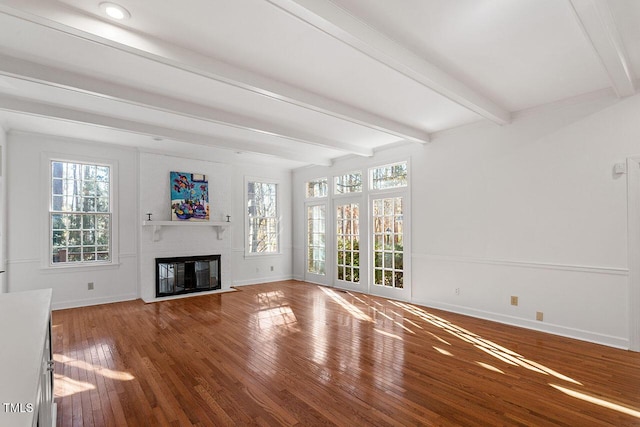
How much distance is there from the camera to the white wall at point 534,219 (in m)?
3.73

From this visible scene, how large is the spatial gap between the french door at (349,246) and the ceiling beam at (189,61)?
2.77 metres

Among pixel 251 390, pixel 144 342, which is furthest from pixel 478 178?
pixel 144 342

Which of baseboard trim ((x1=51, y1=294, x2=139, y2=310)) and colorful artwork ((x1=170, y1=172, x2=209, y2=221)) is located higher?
colorful artwork ((x1=170, y1=172, x2=209, y2=221))

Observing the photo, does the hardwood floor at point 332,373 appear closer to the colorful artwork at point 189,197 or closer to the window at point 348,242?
the window at point 348,242

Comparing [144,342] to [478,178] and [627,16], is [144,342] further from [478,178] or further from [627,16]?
[627,16]

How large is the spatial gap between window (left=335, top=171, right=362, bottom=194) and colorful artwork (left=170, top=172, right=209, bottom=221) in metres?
2.78

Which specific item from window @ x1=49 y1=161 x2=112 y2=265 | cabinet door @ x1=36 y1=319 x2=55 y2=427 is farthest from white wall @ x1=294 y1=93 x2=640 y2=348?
window @ x1=49 y1=161 x2=112 y2=265

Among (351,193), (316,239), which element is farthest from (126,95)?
(316,239)

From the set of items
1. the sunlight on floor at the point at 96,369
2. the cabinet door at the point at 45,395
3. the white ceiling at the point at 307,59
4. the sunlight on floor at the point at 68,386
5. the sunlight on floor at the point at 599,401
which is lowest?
the sunlight on floor at the point at 599,401

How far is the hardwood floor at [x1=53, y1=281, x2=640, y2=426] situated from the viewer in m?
2.38

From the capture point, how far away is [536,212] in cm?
429

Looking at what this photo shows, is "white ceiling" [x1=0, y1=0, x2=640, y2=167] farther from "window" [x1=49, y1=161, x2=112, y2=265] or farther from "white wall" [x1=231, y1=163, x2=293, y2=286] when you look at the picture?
"white wall" [x1=231, y1=163, x2=293, y2=286]

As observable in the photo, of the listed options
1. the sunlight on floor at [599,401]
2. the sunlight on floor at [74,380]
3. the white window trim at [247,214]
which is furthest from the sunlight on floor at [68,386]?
the white window trim at [247,214]

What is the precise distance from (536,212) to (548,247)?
1.50ft
